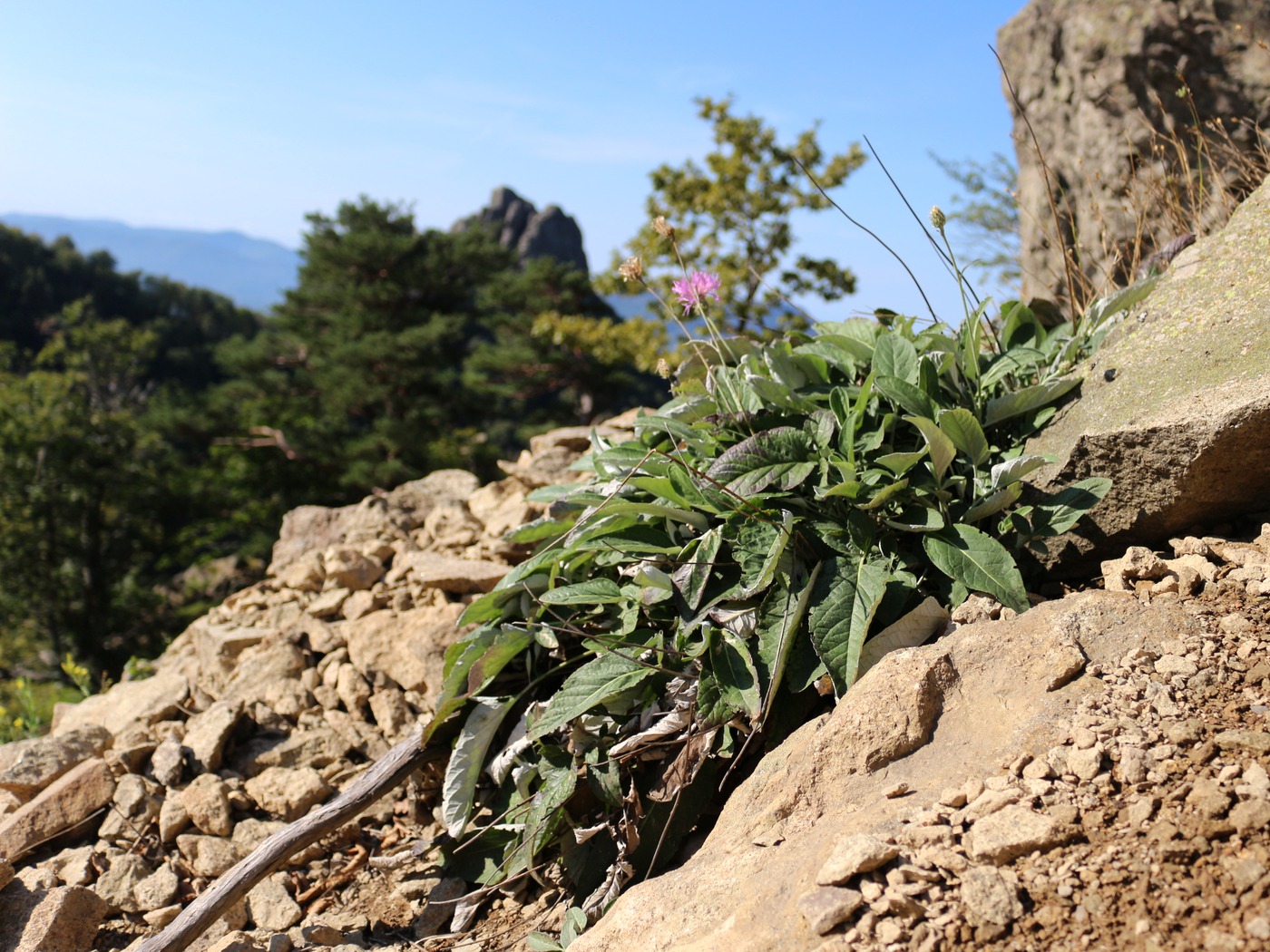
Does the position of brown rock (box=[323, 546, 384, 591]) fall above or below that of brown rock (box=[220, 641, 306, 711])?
above

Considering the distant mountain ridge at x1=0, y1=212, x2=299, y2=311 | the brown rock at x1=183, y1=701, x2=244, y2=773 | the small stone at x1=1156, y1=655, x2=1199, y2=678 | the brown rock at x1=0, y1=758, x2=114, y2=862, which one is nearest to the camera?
the small stone at x1=1156, y1=655, x2=1199, y2=678

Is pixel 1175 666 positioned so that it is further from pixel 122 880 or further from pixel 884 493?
pixel 122 880

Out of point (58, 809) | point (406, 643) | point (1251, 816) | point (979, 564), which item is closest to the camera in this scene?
point (1251, 816)

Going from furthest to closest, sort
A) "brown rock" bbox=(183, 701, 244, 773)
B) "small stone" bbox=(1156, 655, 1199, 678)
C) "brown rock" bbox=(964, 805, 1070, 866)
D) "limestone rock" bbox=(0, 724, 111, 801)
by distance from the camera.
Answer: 1. "brown rock" bbox=(183, 701, 244, 773)
2. "limestone rock" bbox=(0, 724, 111, 801)
3. "small stone" bbox=(1156, 655, 1199, 678)
4. "brown rock" bbox=(964, 805, 1070, 866)

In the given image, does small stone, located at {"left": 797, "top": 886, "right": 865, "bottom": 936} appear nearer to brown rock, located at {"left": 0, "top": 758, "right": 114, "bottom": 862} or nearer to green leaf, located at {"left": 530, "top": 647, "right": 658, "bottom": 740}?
green leaf, located at {"left": 530, "top": 647, "right": 658, "bottom": 740}

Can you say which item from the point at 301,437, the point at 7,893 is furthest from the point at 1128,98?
the point at 301,437

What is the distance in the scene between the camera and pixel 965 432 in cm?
256

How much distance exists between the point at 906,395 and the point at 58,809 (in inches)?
117

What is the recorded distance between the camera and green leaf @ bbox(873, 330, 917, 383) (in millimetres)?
2820

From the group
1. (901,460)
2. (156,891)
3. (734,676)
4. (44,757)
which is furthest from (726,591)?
(44,757)

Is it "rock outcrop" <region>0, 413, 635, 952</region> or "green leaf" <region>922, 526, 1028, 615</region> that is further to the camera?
"rock outcrop" <region>0, 413, 635, 952</region>

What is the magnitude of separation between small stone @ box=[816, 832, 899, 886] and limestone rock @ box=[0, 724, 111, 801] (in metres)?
2.84

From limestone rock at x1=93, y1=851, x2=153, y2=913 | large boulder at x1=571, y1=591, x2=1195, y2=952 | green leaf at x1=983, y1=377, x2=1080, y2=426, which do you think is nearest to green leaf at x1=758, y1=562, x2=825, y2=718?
large boulder at x1=571, y1=591, x2=1195, y2=952

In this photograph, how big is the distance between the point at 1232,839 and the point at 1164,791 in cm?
14
